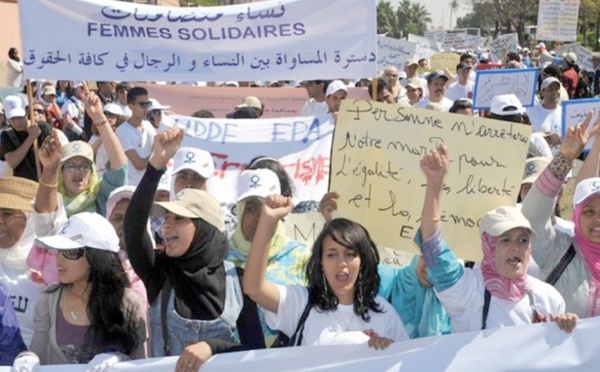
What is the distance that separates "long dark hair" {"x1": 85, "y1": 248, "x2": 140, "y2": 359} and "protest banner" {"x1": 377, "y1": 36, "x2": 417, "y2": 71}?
1439cm

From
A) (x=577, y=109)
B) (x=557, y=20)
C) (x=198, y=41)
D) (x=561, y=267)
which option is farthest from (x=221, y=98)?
(x=557, y=20)

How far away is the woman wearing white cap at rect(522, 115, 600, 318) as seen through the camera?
13.2ft

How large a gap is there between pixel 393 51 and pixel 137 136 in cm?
1111

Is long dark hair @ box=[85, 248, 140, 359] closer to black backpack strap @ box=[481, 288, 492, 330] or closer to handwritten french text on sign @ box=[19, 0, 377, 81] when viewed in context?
black backpack strap @ box=[481, 288, 492, 330]

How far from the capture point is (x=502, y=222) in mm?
3854

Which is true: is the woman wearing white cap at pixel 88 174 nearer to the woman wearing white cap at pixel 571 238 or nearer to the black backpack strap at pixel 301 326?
the black backpack strap at pixel 301 326

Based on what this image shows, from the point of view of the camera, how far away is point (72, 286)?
3.83 metres

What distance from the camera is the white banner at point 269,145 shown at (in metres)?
6.75

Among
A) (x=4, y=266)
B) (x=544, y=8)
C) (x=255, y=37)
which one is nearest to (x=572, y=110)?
(x=255, y=37)

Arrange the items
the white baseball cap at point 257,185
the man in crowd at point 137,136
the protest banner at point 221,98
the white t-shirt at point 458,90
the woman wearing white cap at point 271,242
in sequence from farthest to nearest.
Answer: the white t-shirt at point 458,90 < the protest banner at point 221,98 < the man in crowd at point 137,136 < the white baseball cap at point 257,185 < the woman wearing white cap at point 271,242

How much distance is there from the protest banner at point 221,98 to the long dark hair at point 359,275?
6.01 metres

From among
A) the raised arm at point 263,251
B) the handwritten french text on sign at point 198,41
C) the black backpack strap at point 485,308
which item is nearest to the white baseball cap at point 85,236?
the raised arm at point 263,251

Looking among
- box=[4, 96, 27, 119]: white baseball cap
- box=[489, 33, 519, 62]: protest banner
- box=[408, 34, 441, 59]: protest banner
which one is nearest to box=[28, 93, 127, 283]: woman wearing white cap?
box=[4, 96, 27, 119]: white baseball cap

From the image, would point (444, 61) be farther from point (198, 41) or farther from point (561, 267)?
point (561, 267)
